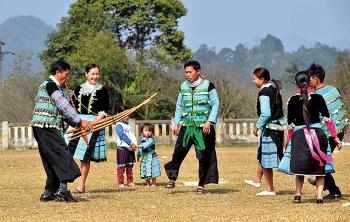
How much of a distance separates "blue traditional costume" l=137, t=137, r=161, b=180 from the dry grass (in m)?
0.30

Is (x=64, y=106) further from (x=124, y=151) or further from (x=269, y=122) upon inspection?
(x=124, y=151)

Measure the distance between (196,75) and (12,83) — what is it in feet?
120

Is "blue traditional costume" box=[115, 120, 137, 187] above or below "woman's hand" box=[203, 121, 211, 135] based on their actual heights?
below

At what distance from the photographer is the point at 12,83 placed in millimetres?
48219

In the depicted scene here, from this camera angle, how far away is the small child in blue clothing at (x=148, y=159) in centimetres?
1458

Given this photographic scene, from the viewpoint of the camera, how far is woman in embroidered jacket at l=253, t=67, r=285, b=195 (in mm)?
12422

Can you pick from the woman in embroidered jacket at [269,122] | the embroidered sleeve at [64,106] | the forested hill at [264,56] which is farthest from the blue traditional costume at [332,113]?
the forested hill at [264,56]

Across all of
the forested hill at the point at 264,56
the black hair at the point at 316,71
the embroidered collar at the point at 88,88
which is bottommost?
the embroidered collar at the point at 88,88

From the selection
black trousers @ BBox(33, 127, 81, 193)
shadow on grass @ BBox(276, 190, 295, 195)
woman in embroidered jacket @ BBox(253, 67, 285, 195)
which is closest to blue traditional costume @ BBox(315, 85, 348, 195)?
woman in embroidered jacket @ BBox(253, 67, 285, 195)

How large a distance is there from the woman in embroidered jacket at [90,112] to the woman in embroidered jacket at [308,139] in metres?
3.28

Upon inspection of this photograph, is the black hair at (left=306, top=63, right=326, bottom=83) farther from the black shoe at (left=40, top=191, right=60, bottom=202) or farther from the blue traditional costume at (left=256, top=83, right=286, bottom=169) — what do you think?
the black shoe at (left=40, top=191, right=60, bottom=202)

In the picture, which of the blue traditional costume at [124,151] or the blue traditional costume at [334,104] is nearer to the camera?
the blue traditional costume at [334,104]

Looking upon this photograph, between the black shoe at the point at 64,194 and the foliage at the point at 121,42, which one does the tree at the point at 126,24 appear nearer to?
the foliage at the point at 121,42

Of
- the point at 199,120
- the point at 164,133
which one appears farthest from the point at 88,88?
the point at 164,133
